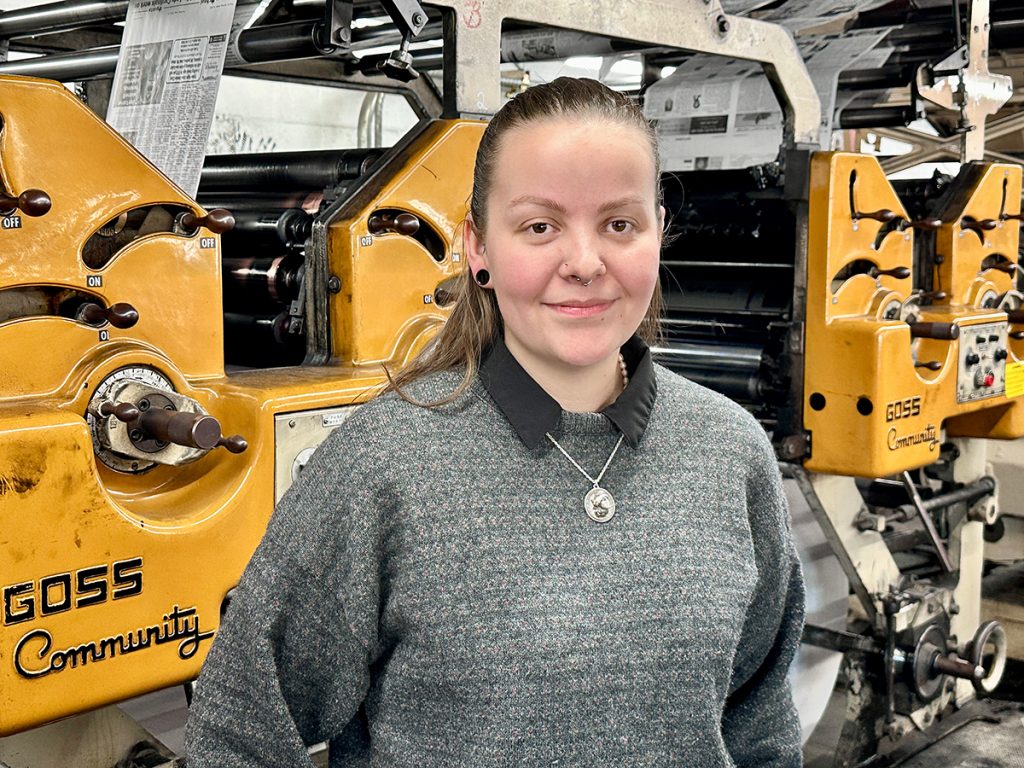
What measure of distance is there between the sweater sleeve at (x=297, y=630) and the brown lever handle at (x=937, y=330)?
75.5 inches

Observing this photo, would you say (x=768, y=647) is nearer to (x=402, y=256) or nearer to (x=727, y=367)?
(x=402, y=256)

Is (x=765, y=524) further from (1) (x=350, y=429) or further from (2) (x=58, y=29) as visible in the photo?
(2) (x=58, y=29)

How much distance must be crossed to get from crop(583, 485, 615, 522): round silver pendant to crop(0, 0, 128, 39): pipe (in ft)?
5.24

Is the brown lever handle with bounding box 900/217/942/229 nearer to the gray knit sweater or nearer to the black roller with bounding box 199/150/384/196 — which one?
the black roller with bounding box 199/150/384/196

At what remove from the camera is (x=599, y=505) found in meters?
1.11

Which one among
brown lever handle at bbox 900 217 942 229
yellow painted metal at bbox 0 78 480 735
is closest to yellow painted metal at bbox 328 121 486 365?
yellow painted metal at bbox 0 78 480 735

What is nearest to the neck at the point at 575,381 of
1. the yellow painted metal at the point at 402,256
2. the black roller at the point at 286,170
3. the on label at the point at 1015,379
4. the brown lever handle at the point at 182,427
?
the brown lever handle at the point at 182,427

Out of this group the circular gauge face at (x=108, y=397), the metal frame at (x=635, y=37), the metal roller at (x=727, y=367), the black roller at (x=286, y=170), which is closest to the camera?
the circular gauge face at (x=108, y=397)

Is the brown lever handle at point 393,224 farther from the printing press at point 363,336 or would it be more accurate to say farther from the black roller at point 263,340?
the black roller at point 263,340

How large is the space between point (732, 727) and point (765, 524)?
235 mm

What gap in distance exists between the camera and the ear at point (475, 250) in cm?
119

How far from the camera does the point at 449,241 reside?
194cm

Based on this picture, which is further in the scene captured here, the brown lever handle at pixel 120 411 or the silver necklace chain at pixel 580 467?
the brown lever handle at pixel 120 411

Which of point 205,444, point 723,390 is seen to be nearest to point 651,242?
point 205,444
